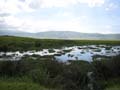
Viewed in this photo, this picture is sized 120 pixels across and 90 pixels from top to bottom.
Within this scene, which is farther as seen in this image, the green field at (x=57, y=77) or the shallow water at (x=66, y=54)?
the shallow water at (x=66, y=54)

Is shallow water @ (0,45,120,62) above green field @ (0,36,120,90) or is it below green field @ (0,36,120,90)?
below

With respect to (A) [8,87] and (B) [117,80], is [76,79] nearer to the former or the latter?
(B) [117,80]

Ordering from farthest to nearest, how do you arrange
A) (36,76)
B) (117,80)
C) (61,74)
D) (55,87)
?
(117,80) < (61,74) < (36,76) < (55,87)

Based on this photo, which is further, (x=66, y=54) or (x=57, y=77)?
(x=66, y=54)

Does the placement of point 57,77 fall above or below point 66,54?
above

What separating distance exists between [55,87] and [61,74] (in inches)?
106

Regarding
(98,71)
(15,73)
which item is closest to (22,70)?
(15,73)

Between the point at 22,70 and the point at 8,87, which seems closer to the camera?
the point at 8,87

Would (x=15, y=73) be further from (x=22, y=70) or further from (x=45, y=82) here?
(x=45, y=82)

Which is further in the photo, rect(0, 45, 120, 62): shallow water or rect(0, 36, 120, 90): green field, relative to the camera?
rect(0, 45, 120, 62): shallow water

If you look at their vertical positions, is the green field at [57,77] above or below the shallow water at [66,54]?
above

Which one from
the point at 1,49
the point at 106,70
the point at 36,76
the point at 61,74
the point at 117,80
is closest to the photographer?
the point at 36,76

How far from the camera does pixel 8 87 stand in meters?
14.9

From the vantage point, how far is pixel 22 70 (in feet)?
65.1
